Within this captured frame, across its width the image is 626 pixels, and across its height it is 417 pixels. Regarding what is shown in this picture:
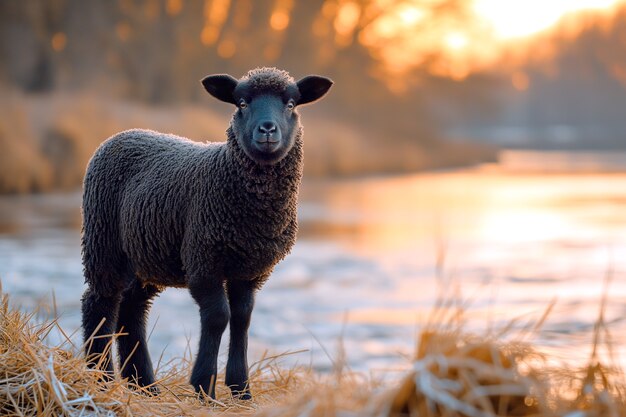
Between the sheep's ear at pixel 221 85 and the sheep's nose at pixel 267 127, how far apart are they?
511mm

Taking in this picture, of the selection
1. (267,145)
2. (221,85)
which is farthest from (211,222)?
(221,85)

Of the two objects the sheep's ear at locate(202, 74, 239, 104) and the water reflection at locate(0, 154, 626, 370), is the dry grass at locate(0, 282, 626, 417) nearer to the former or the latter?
the water reflection at locate(0, 154, 626, 370)

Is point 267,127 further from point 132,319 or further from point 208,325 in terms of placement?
point 132,319

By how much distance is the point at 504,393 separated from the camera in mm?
2904

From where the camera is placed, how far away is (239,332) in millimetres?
5305

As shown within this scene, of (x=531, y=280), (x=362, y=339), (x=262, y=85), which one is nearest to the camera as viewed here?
(x=262, y=85)

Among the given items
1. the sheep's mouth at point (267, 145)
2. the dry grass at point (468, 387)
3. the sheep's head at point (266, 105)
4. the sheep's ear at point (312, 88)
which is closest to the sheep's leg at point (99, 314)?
the sheep's head at point (266, 105)

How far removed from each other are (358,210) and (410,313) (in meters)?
10.5

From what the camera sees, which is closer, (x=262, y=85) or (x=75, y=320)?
(x=262, y=85)

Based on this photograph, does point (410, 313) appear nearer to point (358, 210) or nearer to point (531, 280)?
point (531, 280)

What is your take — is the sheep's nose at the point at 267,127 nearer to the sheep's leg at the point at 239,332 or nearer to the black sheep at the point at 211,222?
the black sheep at the point at 211,222

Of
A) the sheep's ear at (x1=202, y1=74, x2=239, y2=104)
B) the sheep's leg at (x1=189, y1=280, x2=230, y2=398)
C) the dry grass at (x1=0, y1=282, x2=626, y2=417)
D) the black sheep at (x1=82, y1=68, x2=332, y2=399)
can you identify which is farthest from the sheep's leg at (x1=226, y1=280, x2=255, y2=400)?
the dry grass at (x1=0, y1=282, x2=626, y2=417)

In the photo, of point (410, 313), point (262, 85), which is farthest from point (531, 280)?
point (262, 85)

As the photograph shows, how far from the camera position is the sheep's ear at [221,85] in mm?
5234
